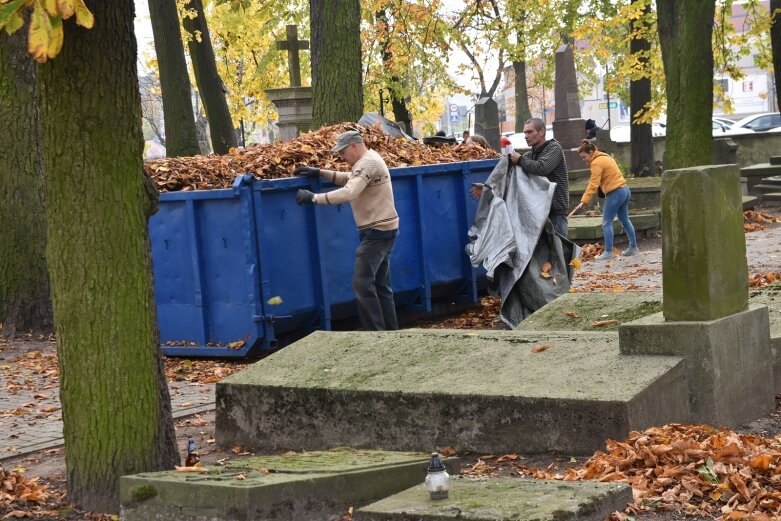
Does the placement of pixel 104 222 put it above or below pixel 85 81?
below

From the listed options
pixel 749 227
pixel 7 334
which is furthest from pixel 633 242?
pixel 7 334

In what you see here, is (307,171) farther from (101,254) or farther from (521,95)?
(521,95)

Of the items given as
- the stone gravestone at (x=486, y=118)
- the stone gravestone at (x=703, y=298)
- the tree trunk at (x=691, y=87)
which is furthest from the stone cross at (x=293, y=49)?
the stone gravestone at (x=703, y=298)

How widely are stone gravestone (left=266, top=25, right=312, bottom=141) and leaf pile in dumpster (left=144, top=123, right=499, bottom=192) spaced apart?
8.57 m

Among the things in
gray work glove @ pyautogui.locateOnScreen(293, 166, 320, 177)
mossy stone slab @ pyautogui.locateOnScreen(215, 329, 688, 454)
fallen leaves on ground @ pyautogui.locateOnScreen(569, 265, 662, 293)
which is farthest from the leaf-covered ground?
fallen leaves on ground @ pyautogui.locateOnScreen(569, 265, 662, 293)

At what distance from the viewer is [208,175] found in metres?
10.8

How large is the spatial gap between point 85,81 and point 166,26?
1289 centimetres

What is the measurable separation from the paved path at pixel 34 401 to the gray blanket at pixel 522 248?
307cm

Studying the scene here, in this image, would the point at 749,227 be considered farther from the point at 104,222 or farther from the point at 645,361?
the point at 104,222

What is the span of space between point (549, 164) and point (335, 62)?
3.83 m

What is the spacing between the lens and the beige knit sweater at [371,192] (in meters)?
10.3

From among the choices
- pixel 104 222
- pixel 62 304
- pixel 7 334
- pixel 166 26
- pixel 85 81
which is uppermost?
pixel 166 26

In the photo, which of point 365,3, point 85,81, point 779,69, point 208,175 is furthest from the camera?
point 365,3

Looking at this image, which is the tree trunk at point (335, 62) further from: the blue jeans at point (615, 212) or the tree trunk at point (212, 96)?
the tree trunk at point (212, 96)
